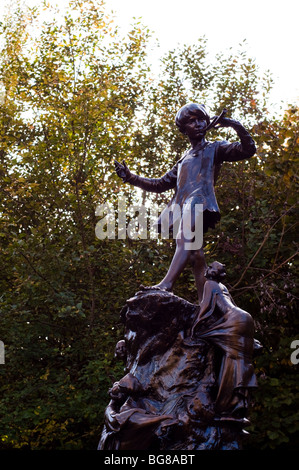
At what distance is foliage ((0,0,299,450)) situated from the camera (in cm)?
936

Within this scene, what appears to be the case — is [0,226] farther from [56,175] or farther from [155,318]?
[155,318]

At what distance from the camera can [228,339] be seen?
176 inches

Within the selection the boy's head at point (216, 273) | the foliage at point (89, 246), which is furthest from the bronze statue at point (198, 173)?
the foliage at point (89, 246)

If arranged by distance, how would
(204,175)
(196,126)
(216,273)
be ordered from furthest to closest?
Answer: (196,126) < (204,175) < (216,273)

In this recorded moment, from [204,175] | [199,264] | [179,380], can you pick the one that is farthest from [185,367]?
[204,175]

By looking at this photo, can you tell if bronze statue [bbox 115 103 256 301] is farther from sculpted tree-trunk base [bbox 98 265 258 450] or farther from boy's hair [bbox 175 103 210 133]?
sculpted tree-trunk base [bbox 98 265 258 450]

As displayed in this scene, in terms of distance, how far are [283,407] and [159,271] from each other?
2.77 meters

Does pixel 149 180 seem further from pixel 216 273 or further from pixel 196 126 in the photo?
pixel 216 273

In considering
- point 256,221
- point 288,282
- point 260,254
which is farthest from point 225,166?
point 288,282

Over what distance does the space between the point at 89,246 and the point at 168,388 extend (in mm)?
5600

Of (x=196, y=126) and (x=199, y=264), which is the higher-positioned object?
(x=196, y=126)

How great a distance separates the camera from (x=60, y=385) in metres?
9.77

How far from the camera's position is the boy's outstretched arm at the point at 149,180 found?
5656mm

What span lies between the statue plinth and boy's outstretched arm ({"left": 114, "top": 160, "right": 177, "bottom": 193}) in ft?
A: 4.28
